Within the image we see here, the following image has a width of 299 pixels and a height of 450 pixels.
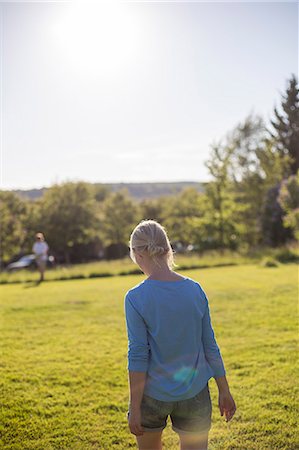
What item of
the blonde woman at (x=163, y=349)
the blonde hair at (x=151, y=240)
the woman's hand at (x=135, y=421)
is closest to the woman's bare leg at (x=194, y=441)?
the blonde woman at (x=163, y=349)

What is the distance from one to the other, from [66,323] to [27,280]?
1106 cm

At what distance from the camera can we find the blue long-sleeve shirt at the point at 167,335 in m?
2.85

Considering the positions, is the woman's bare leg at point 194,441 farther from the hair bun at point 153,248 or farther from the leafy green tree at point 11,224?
the leafy green tree at point 11,224

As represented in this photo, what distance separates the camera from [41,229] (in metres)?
52.3

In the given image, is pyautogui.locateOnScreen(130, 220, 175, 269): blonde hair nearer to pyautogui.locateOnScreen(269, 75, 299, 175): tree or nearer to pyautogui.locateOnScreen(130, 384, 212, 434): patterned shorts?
pyautogui.locateOnScreen(130, 384, 212, 434): patterned shorts

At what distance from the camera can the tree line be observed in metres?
33.1

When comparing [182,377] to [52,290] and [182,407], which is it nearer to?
[182,407]

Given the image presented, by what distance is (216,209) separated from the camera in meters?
33.1

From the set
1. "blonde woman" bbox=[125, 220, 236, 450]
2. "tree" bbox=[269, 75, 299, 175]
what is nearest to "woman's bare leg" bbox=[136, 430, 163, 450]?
"blonde woman" bbox=[125, 220, 236, 450]

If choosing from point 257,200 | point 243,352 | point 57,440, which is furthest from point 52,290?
point 257,200

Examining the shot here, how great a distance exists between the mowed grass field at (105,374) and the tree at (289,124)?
3687 cm

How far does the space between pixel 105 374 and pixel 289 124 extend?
45010 mm

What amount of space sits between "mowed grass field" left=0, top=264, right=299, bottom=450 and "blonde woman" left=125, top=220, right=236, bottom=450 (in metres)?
1.59

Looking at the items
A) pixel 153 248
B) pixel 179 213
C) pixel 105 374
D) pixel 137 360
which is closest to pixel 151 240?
pixel 153 248
